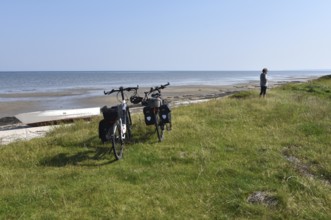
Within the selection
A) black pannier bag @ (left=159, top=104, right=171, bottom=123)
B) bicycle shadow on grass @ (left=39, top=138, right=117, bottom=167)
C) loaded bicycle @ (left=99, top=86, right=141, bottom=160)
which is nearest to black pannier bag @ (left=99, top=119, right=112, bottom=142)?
loaded bicycle @ (left=99, top=86, right=141, bottom=160)

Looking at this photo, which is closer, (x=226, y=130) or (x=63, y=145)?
(x=63, y=145)

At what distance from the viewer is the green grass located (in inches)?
219

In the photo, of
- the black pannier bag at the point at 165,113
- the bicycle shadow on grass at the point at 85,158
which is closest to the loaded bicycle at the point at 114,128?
the bicycle shadow on grass at the point at 85,158

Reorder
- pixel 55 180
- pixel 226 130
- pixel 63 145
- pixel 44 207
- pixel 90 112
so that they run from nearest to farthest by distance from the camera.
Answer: pixel 44 207 < pixel 55 180 < pixel 63 145 < pixel 226 130 < pixel 90 112

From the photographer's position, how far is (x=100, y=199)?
5910 millimetres

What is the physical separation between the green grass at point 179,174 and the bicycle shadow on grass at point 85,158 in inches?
0.9

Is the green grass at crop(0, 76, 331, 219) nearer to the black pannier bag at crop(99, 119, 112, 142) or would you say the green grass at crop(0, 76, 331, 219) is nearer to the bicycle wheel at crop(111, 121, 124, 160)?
the bicycle wheel at crop(111, 121, 124, 160)

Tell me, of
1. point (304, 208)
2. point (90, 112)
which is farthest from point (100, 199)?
point (90, 112)

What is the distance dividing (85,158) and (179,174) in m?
2.49

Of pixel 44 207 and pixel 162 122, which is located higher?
pixel 162 122

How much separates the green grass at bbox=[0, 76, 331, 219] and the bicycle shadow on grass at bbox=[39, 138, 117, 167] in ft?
0.07

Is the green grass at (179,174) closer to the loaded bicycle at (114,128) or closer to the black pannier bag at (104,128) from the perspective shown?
the loaded bicycle at (114,128)

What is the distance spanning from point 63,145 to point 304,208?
20.5ft

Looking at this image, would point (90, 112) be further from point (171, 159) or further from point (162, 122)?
point (171, 159)
